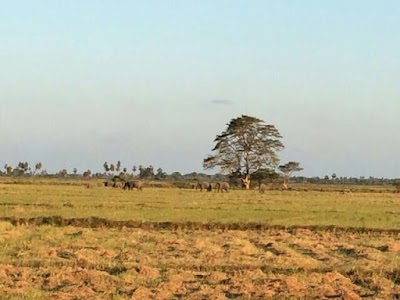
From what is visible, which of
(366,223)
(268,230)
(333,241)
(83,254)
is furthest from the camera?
(366,223)

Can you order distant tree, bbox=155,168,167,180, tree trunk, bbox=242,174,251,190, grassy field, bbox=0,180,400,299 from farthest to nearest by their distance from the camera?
distant tree, bbox=155,168,167,180
tree trunk, bbox=242,174,251,190
grassy field, bbox=0,180,400,299

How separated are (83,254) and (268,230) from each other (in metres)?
9.19

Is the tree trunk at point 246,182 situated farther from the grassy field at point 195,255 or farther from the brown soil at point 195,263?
the brown soil at point 195,263

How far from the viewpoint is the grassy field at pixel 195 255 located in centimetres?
1242

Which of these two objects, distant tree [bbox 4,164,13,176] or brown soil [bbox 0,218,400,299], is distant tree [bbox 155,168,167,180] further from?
brown soil [bbox 0,218,400,299]

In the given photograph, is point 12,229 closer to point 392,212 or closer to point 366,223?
point 366,223

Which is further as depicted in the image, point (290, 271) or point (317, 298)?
point (290, 271)

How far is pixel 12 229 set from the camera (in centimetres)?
2225

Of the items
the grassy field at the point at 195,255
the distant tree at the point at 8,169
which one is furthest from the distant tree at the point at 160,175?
the grassy field at the point at 195,255

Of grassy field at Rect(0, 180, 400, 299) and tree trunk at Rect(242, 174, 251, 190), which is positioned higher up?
tree trunk at Rect(242, 174, 251, 190)

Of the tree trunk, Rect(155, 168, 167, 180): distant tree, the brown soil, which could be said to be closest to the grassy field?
the brown soil

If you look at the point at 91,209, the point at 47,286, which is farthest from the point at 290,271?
the point at 91,209

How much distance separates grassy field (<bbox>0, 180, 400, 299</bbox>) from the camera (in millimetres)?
12422

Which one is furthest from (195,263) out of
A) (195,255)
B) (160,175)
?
(160,175)
